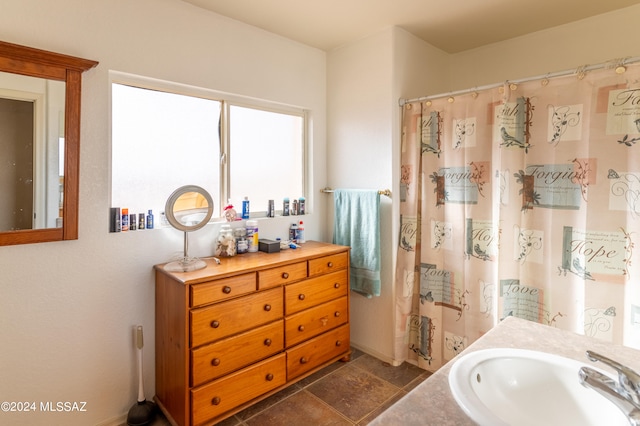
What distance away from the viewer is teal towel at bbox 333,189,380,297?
8.18 feet

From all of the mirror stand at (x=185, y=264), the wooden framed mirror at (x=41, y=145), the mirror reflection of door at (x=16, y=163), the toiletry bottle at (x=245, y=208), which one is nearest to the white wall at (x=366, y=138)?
the toiletry bottle at (x=245, y=208)

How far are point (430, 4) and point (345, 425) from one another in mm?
2541

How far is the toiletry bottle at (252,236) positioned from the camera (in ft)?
7.65

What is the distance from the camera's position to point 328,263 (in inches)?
94.0

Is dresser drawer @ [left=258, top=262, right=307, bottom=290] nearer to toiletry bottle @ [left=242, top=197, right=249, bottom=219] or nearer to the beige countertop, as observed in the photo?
toiletry bottle @ [left=242, top=197, right=249, bottom=219]

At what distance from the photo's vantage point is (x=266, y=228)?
2.54 m

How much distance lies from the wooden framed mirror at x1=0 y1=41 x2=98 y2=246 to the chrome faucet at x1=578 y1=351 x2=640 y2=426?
2.12m

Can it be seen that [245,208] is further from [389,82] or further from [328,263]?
[389,82]

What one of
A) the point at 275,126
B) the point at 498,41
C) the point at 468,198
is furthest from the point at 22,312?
the point at 498,41

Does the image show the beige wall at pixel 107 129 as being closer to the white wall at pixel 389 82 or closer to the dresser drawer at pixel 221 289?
the white wall at pixel 389 82

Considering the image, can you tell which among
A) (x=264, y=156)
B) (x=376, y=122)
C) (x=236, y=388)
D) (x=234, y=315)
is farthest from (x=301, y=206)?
(x=236, y=388)

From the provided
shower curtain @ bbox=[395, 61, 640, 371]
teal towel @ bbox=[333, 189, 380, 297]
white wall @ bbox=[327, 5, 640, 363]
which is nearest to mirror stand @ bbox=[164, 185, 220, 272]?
teal towel @ bbox=[333, 189, 380, 297]

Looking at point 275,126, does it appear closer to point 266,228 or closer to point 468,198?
point 266,228

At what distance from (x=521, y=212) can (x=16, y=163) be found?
2.62 meters
